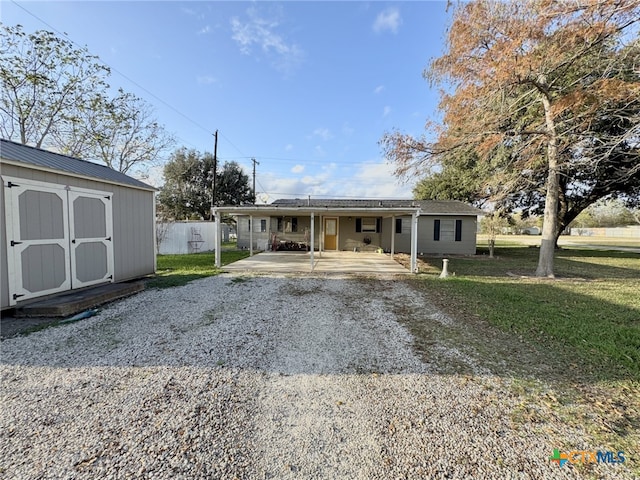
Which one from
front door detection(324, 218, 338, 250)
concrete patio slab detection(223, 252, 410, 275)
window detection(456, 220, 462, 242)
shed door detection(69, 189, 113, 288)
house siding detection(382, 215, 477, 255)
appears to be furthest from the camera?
window detection(456, 220, 462, 242)

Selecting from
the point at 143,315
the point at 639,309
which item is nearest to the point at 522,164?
the point at 639,309

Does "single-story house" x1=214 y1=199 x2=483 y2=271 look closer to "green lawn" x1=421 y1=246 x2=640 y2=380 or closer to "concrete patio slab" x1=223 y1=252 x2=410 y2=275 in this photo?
"concrete patio slab" x1=223 y1=252 x2=410 y2=275

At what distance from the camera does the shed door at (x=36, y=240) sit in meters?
4.52

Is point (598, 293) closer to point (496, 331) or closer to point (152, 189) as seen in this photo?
point (496, 331)

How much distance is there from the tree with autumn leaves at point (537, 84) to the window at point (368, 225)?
5.74 metres

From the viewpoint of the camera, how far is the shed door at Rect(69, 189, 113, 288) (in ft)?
18.2

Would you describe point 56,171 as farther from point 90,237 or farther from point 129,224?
point 129,224

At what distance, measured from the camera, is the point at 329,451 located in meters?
1.91

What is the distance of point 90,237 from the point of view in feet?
19.3

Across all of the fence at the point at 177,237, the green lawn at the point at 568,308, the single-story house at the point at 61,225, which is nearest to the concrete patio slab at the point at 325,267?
the green lawn at the point at 568,308

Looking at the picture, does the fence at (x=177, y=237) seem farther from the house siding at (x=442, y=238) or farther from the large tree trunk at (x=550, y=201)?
the large tree trunk at (x=550, y=201)

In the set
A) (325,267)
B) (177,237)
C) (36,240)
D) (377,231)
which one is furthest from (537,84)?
(177,237)

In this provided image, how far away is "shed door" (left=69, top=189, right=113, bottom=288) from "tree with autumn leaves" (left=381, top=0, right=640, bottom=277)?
7.53m

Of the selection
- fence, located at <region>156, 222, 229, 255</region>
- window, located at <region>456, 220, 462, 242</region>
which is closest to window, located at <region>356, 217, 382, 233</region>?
window, located at <region>456, 220, 462, 242</region>
